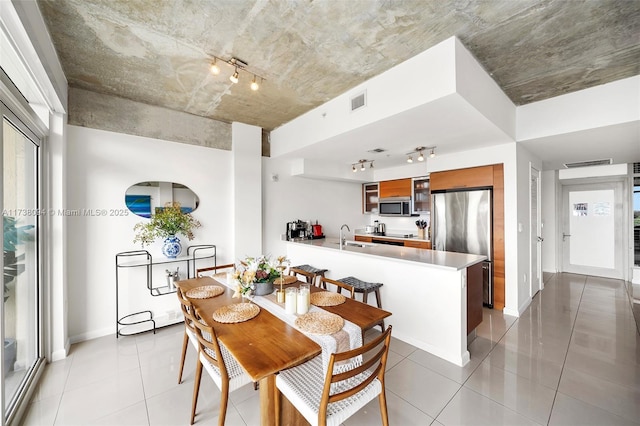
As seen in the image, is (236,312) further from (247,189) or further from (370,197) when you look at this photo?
(370,197)

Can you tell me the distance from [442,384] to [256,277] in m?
1.78

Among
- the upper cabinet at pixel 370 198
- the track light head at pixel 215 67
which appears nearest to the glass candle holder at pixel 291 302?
the track light head at pixel 215 67

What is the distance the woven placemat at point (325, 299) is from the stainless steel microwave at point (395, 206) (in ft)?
11.9

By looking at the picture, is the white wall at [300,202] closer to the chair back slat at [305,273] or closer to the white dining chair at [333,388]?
the chair back slat at [305,273]

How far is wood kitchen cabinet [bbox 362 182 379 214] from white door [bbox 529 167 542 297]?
2792 mm

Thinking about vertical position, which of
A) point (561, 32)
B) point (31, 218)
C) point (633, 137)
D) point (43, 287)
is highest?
point (561, 32)

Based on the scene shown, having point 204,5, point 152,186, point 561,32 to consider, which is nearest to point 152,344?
point 152,186

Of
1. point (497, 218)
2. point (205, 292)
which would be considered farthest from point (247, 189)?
point (497, 218)

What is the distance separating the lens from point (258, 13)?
1790 millimetres

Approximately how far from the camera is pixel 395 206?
547 cm

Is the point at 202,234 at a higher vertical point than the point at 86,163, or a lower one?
lower

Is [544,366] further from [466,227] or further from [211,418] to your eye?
[211,418]

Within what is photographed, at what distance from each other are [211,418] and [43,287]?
2.04m

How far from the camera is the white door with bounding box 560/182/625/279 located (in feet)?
17.0
